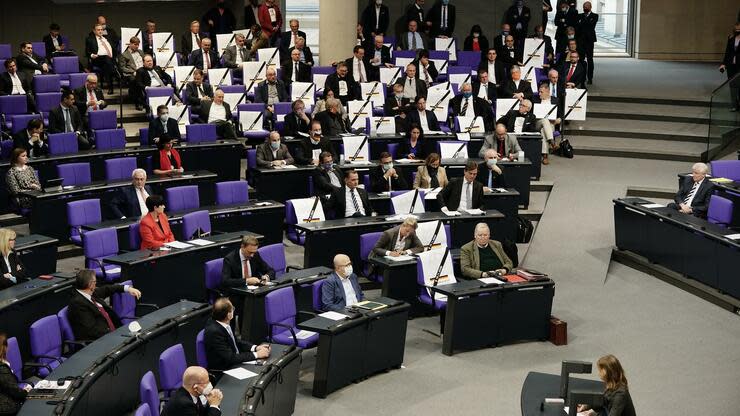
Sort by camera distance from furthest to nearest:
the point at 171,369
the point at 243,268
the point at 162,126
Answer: the point at 162,126 → the point at 243,268 → the point at 171,369

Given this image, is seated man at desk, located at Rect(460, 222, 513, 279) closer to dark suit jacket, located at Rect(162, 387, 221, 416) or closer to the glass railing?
dark suit jacket, located at Rect(162, 387, 221, 416)

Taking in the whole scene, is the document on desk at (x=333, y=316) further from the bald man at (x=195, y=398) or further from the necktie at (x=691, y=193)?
the necktie at (x=691, y=193)

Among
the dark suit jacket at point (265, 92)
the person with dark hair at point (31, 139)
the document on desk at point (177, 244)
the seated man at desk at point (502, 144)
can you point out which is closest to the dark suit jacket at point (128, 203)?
the document on desk at point (177, 244)

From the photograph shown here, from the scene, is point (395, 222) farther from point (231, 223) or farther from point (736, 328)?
point (736, 328)

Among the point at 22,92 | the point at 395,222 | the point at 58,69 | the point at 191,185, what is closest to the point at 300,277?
the point at 395,222

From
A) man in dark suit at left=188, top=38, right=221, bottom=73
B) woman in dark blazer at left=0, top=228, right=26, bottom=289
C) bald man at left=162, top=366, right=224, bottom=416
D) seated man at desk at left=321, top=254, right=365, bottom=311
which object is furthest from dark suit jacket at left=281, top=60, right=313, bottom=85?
bald man at left=162, top=366, right=224, bottom=416

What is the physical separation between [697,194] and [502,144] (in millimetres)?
3328

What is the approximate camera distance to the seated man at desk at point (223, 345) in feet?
31.3

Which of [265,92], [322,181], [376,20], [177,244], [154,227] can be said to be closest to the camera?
[177,244]

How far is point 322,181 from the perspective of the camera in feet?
48.4

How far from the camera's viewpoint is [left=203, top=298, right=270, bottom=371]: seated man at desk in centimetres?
954

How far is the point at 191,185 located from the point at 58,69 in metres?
5.59

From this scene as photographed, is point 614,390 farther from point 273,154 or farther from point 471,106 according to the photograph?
point 471,106

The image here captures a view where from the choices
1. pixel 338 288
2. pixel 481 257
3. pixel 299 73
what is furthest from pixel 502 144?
pixel 338 288
